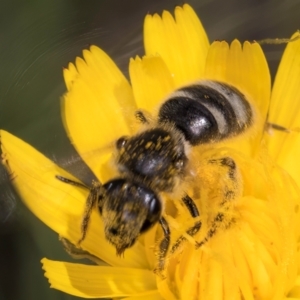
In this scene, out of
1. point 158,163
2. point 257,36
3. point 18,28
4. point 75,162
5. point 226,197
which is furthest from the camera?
point 257,36

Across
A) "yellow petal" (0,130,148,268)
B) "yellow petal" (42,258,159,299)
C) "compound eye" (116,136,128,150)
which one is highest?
"compound eye" (116,136,128,150)

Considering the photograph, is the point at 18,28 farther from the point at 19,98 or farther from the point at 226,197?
the point at 226,197

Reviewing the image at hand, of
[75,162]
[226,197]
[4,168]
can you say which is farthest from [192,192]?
[4,168]

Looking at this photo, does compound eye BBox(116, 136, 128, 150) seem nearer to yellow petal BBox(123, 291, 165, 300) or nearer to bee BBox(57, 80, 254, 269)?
bee BBox(57, 80, 254, 269)

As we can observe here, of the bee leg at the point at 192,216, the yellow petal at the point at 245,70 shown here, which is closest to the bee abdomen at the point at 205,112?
the bee leg at the point at 192,216

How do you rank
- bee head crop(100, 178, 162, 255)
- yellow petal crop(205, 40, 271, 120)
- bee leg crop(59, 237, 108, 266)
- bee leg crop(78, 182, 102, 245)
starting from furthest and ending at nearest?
yellow petal crop(205, 40, 271, 120)
bee leg crop(59, 237, 108, 266)
bee leg crop(78, 182, 102, 245)
bee head crop(100, 178, 162, 255)

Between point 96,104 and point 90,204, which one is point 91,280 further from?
point 96,104

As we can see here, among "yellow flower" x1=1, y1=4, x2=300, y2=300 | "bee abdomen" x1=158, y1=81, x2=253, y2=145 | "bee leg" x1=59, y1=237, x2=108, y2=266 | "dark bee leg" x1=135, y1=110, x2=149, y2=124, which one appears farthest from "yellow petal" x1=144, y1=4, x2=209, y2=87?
"bee leg" x1=59, y1=237, x2=108, y2=266
